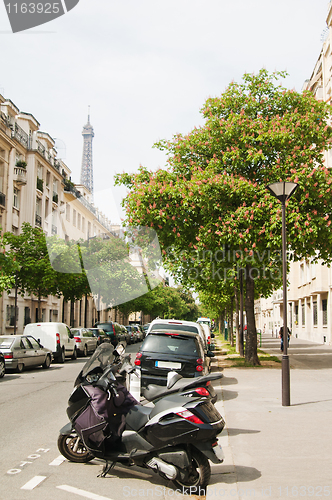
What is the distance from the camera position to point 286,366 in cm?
1056

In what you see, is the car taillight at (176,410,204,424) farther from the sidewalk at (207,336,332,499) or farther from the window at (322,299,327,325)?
the window at (322,299,327,325)

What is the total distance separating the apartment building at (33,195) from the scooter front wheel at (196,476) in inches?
1131

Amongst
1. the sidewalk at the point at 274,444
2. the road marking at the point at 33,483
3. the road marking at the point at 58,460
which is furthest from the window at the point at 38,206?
the road marking at the point at 33,483

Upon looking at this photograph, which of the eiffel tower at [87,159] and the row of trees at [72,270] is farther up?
the eiffel tower at [87,159]

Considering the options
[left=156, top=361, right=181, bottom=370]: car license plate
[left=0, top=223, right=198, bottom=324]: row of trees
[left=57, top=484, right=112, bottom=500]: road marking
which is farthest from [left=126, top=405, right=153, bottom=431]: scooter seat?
[left=0, top=223, right=198, bottom=324]: row of trees

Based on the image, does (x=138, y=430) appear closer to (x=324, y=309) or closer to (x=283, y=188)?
(x=283, y=188)

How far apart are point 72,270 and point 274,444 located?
24.0 meters

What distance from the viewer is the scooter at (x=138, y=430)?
4.96 m

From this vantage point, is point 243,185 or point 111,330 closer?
point 243,185

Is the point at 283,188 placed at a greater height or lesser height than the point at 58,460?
greater

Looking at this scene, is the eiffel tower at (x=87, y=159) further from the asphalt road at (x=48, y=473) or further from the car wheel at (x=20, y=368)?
the asphalt road at (x=48, y=473)

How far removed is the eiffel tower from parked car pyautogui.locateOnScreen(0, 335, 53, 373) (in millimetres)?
102412

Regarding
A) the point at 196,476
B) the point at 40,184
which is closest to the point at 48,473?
the point at 196,476

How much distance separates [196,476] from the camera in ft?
16.5
